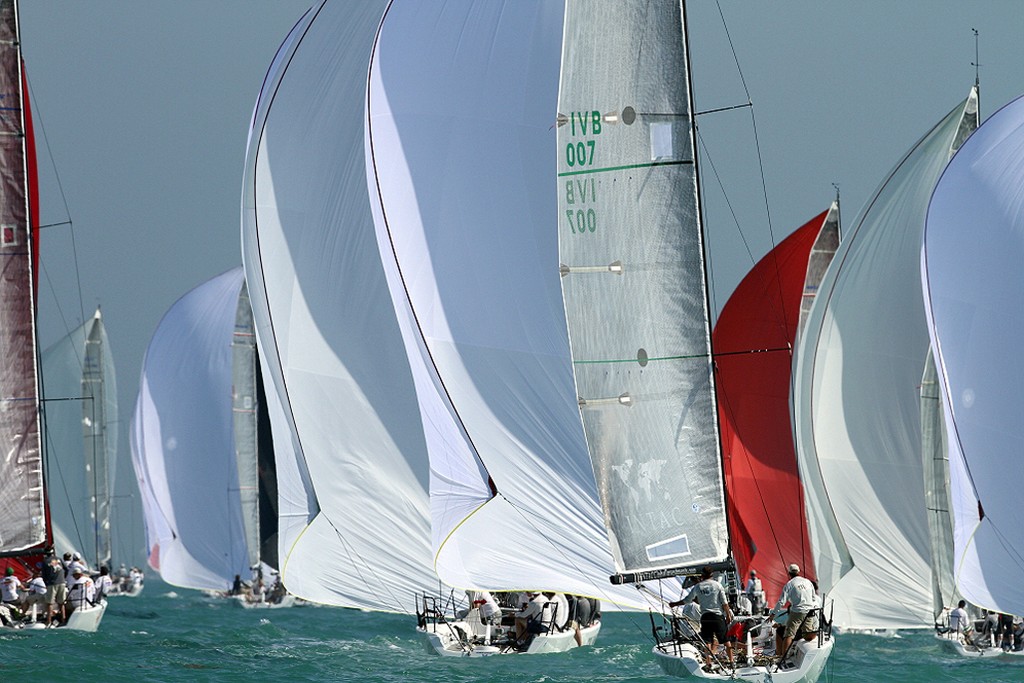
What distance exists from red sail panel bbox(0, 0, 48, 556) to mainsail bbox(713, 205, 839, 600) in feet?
29.5

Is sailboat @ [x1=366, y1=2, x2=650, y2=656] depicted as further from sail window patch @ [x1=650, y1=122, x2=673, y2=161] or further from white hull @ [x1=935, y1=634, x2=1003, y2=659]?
white hull @ [x1=935, y1=634, x2=1003, y2=659]

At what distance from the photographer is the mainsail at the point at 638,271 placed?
1648 cm

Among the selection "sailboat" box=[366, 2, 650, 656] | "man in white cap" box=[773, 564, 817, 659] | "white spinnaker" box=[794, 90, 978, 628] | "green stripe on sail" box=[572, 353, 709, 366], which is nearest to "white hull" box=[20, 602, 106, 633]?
"sailboat" box=[366, 2, 650, 656]

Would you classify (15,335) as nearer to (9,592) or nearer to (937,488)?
(9,592)

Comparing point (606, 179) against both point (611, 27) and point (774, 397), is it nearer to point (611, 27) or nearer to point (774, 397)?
point (611, 27)

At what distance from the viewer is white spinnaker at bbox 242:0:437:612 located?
21219mm

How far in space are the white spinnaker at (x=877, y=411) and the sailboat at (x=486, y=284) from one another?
702 centimetres

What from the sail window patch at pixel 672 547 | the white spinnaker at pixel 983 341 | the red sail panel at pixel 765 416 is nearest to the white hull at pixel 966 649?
the red sail panel at pixel 765 416

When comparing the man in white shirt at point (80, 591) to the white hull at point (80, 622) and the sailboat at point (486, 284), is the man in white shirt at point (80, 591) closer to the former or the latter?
the white hull at point (80, 622)

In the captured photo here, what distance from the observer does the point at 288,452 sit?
2191 centimetres

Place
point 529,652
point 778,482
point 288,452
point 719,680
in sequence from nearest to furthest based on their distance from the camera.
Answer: point 719,680 < point 529,652 < point 288,452 < point 778,482

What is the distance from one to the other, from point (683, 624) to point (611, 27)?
17.6ft

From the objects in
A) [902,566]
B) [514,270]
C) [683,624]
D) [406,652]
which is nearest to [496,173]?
[514,270]

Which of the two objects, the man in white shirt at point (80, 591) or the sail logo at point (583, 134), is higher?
the sail logo at point (583, 134)
